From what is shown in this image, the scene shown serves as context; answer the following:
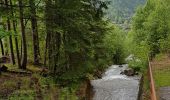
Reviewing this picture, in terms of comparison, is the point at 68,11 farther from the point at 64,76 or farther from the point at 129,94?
the point at 129,94

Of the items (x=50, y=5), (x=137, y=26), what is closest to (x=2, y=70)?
(x=50, y=5)

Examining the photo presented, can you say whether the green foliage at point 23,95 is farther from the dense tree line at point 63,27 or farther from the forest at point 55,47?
the dense tree line at point 63,27

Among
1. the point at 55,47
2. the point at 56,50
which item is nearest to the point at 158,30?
the point at 55,47

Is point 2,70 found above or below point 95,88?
above

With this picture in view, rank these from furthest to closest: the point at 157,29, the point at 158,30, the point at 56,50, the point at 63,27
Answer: the point at 157,29 → the point at 158,30 → the point at 56,50 → the point at 63,27

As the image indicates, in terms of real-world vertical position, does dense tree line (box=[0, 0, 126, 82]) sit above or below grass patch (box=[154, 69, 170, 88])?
above

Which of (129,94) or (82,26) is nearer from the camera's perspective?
(82,26)

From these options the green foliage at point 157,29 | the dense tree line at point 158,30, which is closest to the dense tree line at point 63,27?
the dense tree line at point 158,30

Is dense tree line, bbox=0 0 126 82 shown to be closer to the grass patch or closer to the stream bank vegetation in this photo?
the stream bank vegetation

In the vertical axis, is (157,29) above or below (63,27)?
below

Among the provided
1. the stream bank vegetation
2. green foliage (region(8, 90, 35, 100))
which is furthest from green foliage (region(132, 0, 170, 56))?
green foliage (region(8, 90, 35, 100))

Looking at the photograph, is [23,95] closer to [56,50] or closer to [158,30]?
[56,50]

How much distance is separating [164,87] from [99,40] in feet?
40.1

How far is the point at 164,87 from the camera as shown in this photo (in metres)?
20.9
